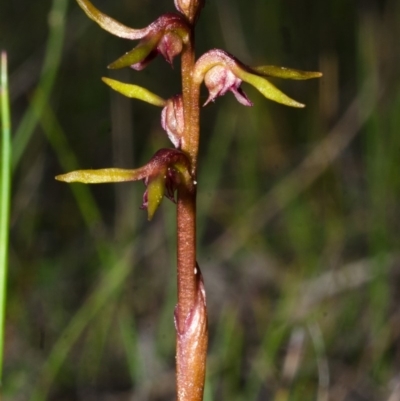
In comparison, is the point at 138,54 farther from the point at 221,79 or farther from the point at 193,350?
the point at 193,350

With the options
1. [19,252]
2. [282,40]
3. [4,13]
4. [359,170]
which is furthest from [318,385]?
[4,13]

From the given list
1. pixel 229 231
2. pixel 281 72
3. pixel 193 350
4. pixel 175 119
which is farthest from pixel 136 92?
pixel 229 231

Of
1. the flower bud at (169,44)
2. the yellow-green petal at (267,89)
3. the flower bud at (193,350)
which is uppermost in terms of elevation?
the flower bud at (169,44)

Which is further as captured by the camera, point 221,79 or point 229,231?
point 229,231

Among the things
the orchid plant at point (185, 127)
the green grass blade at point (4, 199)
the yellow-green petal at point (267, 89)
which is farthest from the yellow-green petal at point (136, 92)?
the green grass blade at point (4, 199)

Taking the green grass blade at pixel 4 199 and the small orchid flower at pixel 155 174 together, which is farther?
the green grass blade at pixel 4 199

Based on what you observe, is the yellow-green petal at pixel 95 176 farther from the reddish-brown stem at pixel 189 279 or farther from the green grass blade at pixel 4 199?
the green grass blade at pixel 4 199

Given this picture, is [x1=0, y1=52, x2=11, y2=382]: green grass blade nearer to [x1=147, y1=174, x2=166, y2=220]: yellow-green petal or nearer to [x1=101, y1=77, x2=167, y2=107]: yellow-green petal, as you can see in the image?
[x1=101, y1=77, x2=167, y2=107]: yellow-green petal
